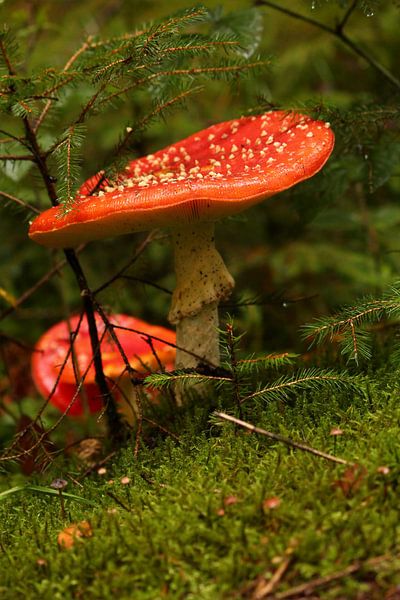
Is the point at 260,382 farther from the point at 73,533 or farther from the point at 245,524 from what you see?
the point at 73,533

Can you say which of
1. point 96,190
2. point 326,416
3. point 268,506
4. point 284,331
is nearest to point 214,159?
point 96,190

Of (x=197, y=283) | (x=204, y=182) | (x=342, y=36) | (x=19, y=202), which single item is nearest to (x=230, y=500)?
(x=204, y=182)

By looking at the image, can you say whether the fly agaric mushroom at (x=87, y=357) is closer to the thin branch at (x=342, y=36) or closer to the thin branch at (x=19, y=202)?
the thin branch at (x=19, y=202)

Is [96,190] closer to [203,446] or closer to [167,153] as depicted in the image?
[167,153]

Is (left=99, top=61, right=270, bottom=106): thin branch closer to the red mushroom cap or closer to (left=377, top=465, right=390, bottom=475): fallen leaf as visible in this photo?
the red mushroom cap

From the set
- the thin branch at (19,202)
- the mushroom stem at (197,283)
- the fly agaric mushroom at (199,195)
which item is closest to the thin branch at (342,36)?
the fly agaric mushroom at (199,195)
